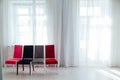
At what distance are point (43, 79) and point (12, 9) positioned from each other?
3032 millimetres

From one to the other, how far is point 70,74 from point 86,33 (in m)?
1.77

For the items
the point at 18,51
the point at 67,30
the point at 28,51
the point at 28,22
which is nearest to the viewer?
the point at 28,51

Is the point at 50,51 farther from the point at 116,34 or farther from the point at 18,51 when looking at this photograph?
the point at 116,34

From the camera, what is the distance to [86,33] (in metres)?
6.63

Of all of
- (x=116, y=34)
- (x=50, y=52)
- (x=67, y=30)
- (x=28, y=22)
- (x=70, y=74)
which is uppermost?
(x=28, y=22)

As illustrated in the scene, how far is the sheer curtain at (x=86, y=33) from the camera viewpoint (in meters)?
6.57

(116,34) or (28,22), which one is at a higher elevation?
(28,22)

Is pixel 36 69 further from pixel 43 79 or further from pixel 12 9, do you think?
pixel 12 9

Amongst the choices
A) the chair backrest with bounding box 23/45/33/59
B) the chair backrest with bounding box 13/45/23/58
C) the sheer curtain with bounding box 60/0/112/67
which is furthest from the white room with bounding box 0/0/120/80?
the chair backrest with bounding box 23/45/33/59

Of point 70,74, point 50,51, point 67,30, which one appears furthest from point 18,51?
point 70,74

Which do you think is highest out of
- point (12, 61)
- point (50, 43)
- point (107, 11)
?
point (107, 11)

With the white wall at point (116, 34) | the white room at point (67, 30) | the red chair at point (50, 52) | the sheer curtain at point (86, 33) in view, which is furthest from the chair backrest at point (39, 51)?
the white wall at point (116, 34)

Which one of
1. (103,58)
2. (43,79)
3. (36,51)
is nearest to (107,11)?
(103,58)

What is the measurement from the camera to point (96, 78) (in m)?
5.05
